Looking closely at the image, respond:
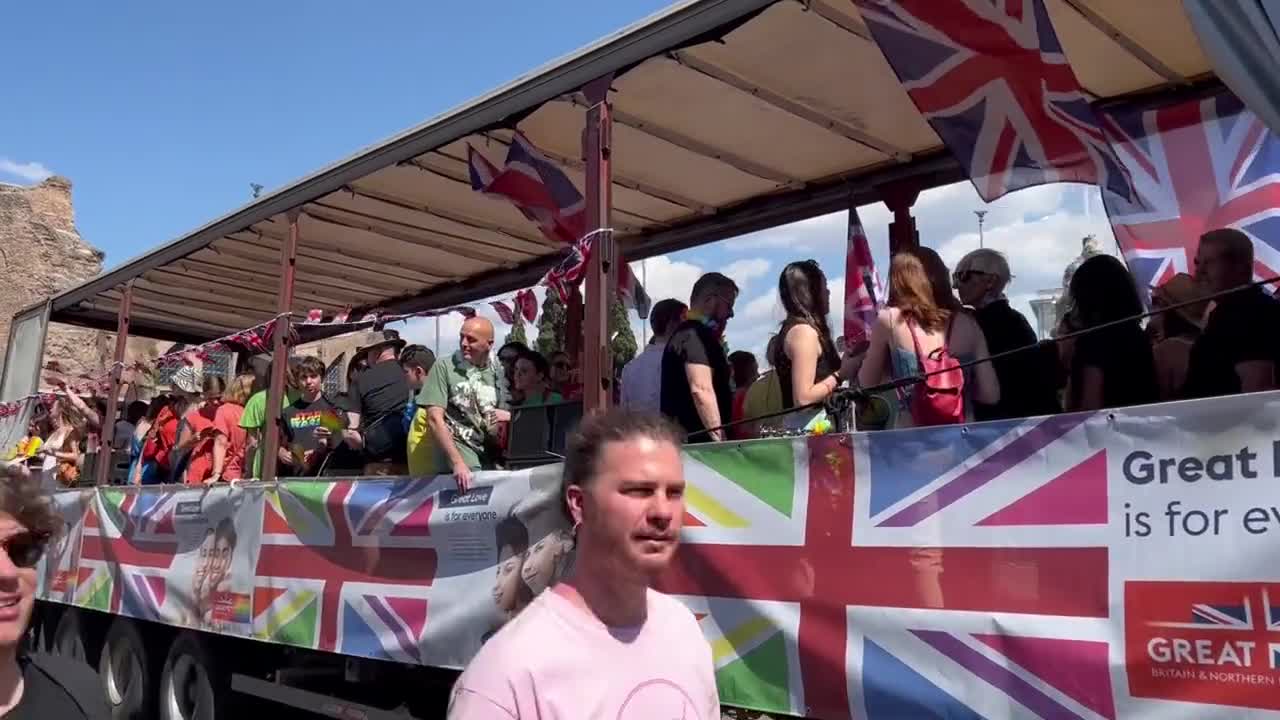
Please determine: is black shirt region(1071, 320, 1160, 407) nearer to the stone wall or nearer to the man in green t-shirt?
the man in green t-shirt

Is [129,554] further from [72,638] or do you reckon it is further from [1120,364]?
[1120,364]

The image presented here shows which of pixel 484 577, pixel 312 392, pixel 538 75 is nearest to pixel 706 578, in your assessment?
pixel 484 577

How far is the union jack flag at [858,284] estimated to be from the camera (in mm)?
6125

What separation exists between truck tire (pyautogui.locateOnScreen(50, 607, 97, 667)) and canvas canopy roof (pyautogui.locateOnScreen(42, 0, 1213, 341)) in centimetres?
261

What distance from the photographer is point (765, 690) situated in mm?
3391

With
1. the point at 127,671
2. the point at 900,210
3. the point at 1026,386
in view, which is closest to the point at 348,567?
the point at 127,671

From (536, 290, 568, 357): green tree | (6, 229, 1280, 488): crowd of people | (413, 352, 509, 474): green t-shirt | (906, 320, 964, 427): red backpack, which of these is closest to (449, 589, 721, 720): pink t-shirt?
(6, 229, 1280, 488): crowd of people

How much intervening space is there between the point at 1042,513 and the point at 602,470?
63.1 inches

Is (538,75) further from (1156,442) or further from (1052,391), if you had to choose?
(1156,442)

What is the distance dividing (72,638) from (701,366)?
618 cm

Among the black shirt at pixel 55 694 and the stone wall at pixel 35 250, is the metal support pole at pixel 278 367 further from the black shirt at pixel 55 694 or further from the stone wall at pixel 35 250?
the stone wall at pixel 35 250

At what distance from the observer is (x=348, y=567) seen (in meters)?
5.14

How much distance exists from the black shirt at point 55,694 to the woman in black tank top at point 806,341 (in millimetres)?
2554

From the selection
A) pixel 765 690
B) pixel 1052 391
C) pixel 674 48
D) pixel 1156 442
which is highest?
pixel 674 48
